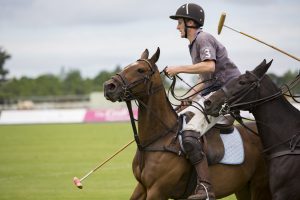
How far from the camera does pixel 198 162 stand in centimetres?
895

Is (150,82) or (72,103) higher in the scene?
(150,82)

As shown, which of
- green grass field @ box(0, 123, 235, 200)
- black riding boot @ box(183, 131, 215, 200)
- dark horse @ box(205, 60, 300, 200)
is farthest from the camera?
green grass field @ box(0, 123, 235, 200)

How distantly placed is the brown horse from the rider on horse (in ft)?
0.78

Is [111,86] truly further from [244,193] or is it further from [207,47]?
[244,193]

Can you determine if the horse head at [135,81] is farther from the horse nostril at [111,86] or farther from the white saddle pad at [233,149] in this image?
the white saddle pad at [233,149]

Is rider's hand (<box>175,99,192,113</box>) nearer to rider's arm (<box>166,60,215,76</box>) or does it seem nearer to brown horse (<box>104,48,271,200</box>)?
brown horse (<box>104,48,271,200</box>)

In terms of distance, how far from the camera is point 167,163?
8977 millimetres

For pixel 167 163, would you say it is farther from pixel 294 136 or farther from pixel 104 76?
pixel 104 76

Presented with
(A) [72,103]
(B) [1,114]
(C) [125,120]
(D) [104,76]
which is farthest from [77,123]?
(D) [104,76]

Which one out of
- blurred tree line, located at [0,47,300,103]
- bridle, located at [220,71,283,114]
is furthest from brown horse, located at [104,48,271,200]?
blurred tree line, located at [0,47,300,103]

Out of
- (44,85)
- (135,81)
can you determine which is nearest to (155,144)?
(135,81)

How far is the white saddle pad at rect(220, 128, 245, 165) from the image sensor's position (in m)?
9.47

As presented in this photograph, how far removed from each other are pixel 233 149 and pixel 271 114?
0.99 metres

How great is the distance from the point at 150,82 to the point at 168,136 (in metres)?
0.76
